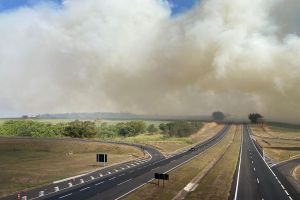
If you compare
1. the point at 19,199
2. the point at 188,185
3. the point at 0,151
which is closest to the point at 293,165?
the point at 188,185

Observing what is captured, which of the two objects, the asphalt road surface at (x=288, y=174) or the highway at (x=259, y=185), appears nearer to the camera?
the highway at (x=259, y=185)

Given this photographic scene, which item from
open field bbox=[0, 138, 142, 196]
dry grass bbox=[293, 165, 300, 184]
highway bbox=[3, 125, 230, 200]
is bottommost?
dry grass bbox=[293, 165, 300, 184]

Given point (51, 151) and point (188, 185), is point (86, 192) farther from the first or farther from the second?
point (51, 151)

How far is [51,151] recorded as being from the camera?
15575 centimetres

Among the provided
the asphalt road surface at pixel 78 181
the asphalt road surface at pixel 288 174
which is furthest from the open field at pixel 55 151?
the asphalt road surface at pixel 288 174

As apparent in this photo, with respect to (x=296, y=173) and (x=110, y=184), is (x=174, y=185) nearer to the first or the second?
(x=110, y=184)

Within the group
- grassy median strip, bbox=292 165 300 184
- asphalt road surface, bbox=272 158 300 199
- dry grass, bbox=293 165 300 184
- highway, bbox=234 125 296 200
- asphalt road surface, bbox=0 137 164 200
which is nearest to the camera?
asphalt road surface, bbox=0 137 164 200

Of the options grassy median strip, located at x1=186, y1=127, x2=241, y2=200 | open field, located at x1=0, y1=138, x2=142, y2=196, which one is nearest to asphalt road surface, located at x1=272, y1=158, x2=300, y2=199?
grassy median strip, located at x1=186, y1=127, x2=241, y2=200

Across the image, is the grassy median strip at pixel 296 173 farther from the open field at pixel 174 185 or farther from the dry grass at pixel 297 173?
the open field at pixel 174 185

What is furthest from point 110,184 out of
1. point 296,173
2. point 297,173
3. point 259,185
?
point 297,173

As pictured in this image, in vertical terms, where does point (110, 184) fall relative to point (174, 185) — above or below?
above

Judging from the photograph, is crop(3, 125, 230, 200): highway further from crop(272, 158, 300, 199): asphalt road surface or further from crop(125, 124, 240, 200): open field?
crop(272, 158, 300, 199): asphalt road surface

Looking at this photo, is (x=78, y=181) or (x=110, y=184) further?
(x=78, y=181)

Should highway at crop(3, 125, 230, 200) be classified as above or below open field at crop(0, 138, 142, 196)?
below
